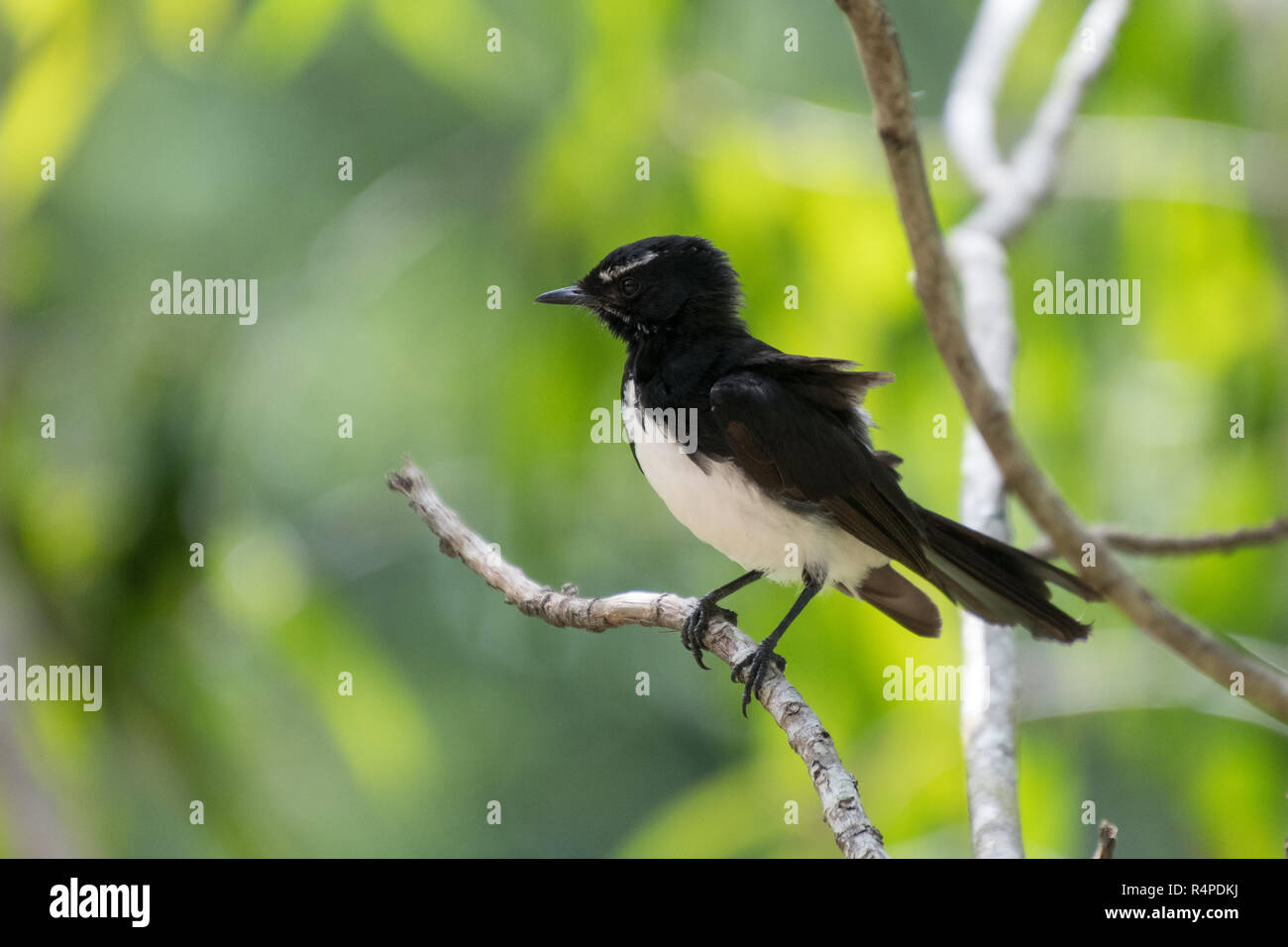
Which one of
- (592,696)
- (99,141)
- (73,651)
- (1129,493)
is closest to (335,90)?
(99,141)

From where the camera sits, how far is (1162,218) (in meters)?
5.46

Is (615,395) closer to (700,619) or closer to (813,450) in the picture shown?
(813,450)

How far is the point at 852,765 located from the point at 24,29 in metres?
4.45

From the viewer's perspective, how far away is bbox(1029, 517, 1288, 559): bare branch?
11.6ft

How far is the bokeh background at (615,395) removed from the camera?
5125 millimetres

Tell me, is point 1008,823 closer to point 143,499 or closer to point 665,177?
point 665,177

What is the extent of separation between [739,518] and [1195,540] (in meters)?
1.32

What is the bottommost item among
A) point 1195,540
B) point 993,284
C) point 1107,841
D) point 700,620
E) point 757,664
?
point 1107,841

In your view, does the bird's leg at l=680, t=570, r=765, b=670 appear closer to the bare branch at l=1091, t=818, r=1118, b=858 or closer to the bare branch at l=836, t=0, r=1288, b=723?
the bare branch at l=836, t=0, r=1288, b=723

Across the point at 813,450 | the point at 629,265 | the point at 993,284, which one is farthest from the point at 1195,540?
the point at 629,265

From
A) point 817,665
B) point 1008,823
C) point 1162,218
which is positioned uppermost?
point 1162,218

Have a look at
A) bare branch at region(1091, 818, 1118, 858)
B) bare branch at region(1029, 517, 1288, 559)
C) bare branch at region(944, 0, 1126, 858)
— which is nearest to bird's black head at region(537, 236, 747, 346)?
bare branch at region(944, 0, 1126, 858)

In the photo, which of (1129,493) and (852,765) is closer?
(852,765)

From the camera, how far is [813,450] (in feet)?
12.7
